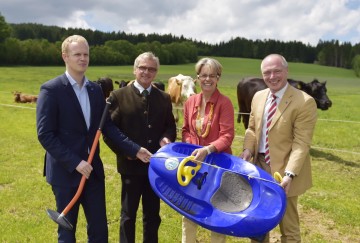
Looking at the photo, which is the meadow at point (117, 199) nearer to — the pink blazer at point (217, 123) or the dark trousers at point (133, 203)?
the dark trousers at point (133, 203)

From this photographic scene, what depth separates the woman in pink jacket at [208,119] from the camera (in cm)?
326

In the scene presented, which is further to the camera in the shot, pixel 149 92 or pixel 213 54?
pixel 213 54

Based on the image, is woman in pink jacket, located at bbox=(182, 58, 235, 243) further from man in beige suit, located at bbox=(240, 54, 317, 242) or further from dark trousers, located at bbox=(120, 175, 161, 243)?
dark trousers, located at bbox=(120, 175, 161, 243)

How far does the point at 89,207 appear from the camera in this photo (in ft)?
10.3

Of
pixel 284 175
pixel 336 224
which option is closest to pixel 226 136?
pixel 284 175

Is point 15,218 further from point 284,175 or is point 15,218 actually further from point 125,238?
point 284,175

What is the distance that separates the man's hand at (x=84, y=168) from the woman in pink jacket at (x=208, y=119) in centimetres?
89

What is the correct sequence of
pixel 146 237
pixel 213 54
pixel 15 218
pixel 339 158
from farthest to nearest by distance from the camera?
pixel 213 54
pixel 339 158
pixel 15 218
pixel 146 237

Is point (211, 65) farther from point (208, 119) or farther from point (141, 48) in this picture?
point (141, 48)

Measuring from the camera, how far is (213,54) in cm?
9662

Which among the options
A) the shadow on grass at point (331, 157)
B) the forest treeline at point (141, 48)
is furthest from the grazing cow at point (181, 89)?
the forest treeline at point (141, 48)

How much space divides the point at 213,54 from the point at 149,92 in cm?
9517

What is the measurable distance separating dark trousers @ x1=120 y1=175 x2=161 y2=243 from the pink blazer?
66 cm

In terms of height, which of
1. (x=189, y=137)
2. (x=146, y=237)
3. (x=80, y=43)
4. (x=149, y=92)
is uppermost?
(x=80, y=43)
